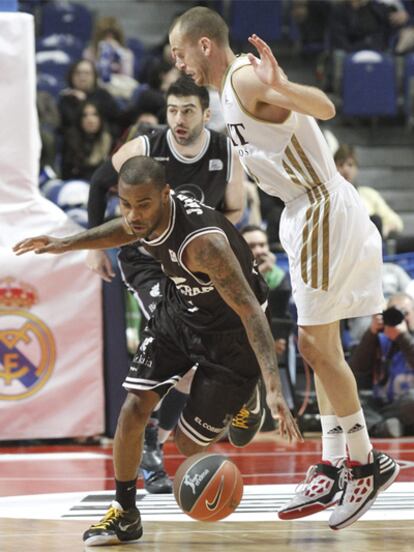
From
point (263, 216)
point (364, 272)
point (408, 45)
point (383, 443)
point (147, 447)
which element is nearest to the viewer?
point (364, 272)

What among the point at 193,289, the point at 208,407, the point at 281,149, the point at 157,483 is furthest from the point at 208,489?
the point at 157,483

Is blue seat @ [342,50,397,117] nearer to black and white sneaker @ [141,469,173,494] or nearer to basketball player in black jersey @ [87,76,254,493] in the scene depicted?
basketball player in black jersey @ [87,76,254,493]

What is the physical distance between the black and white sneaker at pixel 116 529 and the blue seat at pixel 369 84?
9.98m

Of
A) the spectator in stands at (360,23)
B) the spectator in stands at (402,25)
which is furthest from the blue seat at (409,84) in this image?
the spectator in stands at (360,23)

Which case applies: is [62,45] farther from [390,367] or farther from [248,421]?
[248,421]

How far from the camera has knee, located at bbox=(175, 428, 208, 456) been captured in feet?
17.4

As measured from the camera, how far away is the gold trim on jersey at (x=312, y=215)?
5.11 m

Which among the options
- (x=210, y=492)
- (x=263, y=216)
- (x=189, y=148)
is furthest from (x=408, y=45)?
(x=210, y=492)

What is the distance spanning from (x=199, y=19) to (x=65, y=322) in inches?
140

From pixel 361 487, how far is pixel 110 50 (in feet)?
30.1

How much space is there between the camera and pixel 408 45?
14.9m

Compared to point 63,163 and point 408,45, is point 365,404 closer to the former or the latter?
point 63,163

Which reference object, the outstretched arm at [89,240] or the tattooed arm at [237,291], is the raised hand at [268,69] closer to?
the tattooed arm at [237,291]

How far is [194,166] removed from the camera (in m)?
6.65
